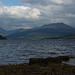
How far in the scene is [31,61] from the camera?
35.9m

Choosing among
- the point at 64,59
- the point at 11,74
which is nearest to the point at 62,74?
the point at 11,74

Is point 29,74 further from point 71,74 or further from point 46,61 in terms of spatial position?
point 46,61

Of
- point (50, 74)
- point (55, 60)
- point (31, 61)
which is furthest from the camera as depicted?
point (55, 60)

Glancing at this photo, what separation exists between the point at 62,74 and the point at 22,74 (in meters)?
5.04

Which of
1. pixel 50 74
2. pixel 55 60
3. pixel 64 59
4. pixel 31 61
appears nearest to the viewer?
pixel 50 74

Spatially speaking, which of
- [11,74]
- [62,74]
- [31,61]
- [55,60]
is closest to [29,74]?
[11,74]

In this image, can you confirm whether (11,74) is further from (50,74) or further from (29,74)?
(50,74)

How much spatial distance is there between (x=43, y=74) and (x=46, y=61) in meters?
16.2

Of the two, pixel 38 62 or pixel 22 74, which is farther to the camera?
pixel 38 62

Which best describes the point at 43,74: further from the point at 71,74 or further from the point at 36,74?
the point at 71,74

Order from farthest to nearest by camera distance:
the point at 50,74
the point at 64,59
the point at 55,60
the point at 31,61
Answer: the point at 64,59, the point at 55,60, the point at 31,61, the point at 50,74

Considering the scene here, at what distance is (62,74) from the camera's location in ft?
70.9

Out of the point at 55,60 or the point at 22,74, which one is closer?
the point at 22,74

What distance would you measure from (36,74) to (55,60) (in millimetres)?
18874
